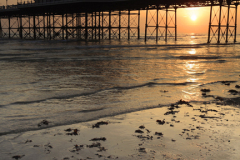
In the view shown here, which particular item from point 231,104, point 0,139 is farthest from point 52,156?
point 231,104

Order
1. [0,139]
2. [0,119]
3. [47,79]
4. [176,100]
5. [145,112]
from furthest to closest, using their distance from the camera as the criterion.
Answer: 1. [47,79]
2. [176,100]
3. [145,112]
4. [0,119]
5. [0,139]

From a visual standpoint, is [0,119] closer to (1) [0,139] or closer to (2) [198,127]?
(1) [0,139]

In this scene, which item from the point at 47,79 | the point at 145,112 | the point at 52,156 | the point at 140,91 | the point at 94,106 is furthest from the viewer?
the point at 47,79

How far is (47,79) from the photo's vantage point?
38.0 ft

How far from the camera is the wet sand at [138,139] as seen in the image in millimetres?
4324

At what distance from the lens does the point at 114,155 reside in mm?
4301

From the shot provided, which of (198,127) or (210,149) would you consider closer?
(210,149)

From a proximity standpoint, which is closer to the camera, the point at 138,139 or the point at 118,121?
the point at 138,139

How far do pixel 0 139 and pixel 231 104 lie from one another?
567 cm

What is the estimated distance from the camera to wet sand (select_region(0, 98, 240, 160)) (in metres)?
4.32

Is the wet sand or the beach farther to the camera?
the beach

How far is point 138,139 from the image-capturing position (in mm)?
4934

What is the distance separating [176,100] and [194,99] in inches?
22.3

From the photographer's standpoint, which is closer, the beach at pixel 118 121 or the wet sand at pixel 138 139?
the wet sand at pixel 138 139
